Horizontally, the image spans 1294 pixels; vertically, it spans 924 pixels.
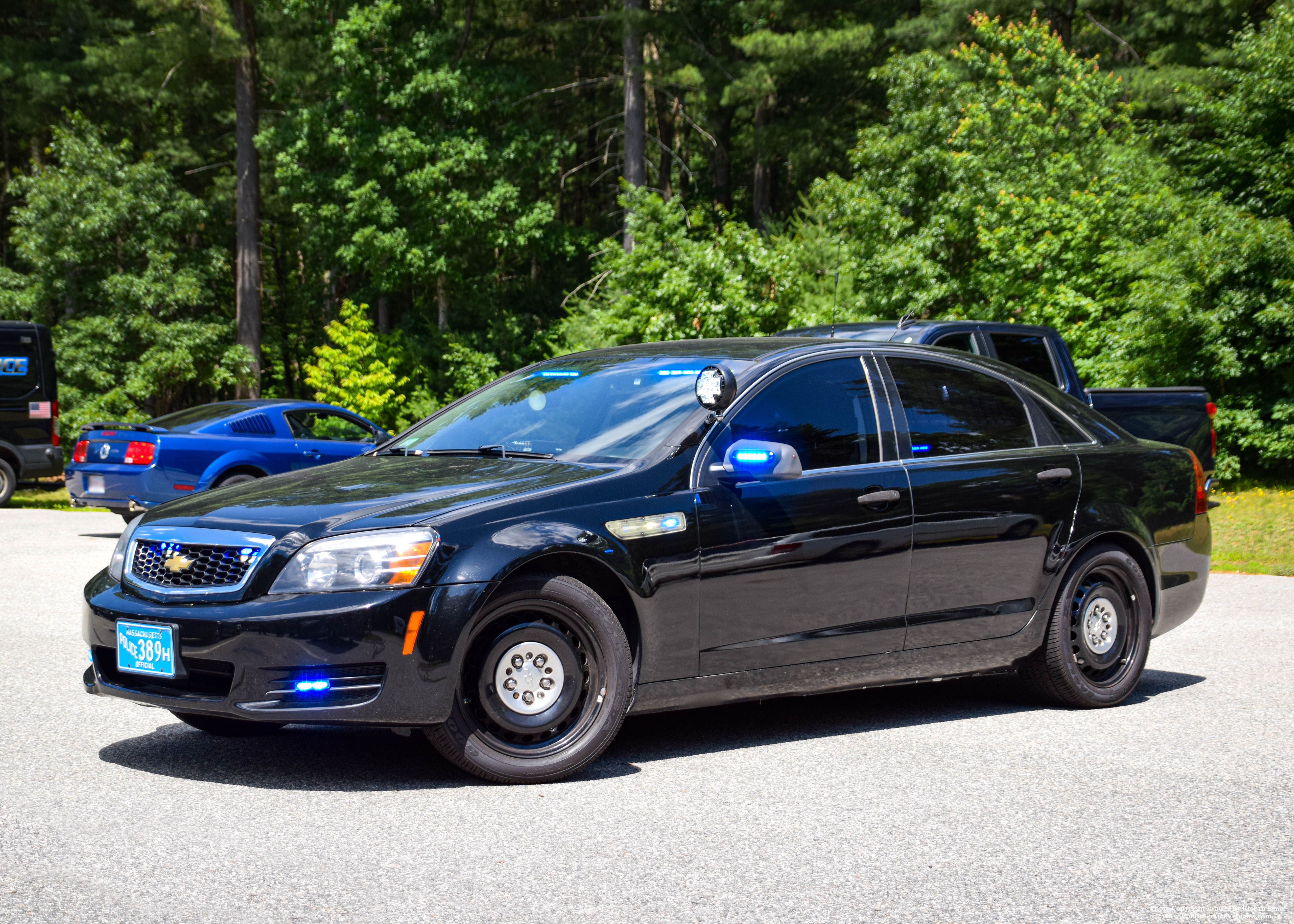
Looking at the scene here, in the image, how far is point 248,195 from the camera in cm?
3394

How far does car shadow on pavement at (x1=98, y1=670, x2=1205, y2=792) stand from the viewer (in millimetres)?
5105

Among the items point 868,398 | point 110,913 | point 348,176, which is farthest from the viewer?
point 348,176

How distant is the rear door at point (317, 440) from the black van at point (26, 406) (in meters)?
5.58

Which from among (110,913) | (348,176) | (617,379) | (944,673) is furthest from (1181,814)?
(348,176)

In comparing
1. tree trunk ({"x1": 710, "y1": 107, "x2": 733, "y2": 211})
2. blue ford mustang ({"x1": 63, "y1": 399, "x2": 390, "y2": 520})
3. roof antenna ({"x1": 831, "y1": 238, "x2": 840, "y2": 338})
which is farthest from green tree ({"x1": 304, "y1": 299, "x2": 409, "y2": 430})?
blue ford mustang ({"x1": 63, "y1": 399, "x2": 390, "y2": 520})

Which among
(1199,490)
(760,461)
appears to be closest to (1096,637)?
(1199,490)

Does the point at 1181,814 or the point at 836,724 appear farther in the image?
the point at 836,724

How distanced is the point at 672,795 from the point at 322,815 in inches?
48.8

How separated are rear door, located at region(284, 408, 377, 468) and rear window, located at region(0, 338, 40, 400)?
18.7 ft

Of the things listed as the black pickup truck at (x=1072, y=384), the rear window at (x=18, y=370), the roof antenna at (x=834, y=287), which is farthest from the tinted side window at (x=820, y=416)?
the rear window at (x=18, y=370)

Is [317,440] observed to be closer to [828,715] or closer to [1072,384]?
[1072,384]

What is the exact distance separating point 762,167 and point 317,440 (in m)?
24.1

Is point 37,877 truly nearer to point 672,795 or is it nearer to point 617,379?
point 672,795

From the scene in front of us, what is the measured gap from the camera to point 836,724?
20.3 ft
